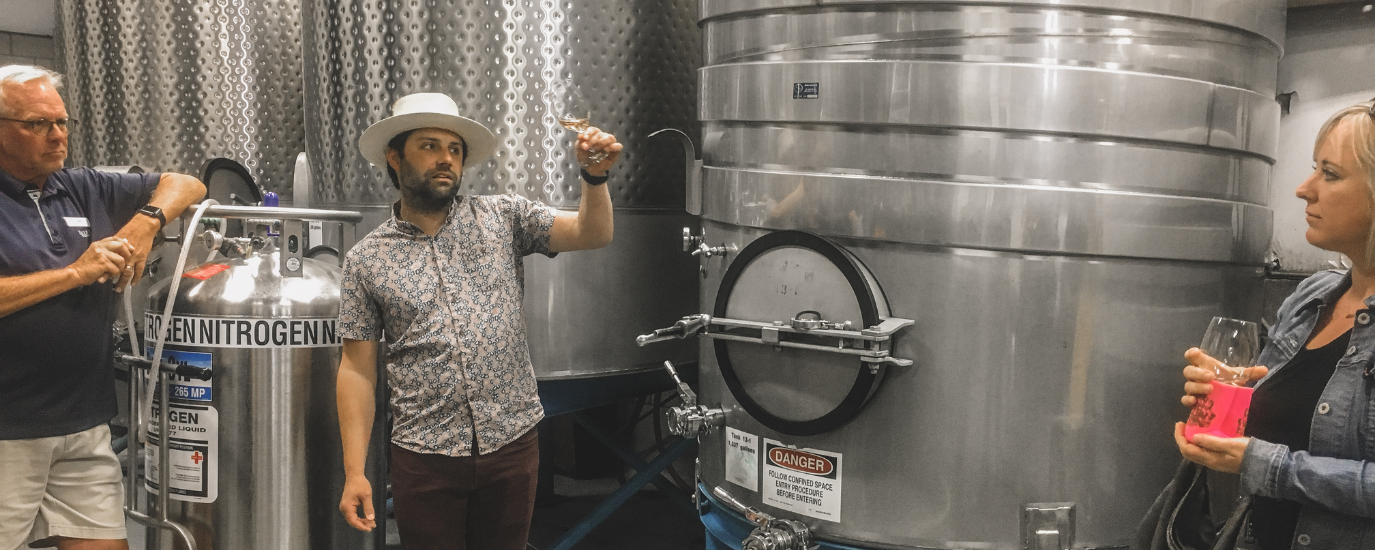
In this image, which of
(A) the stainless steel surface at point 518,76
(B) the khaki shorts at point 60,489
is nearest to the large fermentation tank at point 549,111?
(A) the stainless steel surface at point 518,76

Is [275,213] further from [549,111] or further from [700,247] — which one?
[700,247]

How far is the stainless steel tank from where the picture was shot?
2.93 meters

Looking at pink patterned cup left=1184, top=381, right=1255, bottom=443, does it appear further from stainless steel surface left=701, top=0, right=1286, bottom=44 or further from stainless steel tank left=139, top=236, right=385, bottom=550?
stainless steel tank left=139, top=236, right=385, bottom=550

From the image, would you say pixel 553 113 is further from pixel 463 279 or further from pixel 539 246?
pixel 463 279

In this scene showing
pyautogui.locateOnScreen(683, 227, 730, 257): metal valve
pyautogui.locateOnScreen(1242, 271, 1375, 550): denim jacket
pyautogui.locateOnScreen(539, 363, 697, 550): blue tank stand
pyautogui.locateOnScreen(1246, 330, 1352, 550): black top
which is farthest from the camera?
pyautogui.locateOnScreen(539, 363, 697, 550): blue tank stand

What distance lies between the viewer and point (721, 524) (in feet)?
9.10

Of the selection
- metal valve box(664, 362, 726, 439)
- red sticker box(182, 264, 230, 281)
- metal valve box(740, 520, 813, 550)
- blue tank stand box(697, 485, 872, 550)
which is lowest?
blue tank stand box(697, 485, 872, 550)

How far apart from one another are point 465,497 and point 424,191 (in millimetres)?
751

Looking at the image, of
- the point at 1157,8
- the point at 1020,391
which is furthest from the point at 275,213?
the point at 1157,8

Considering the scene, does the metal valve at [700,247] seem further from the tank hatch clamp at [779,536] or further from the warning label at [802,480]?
the tank hatch clamp at [779,536]

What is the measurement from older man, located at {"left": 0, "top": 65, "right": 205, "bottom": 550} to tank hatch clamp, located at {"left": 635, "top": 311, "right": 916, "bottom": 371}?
1535mm

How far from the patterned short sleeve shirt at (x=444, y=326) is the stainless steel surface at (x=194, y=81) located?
2.34m

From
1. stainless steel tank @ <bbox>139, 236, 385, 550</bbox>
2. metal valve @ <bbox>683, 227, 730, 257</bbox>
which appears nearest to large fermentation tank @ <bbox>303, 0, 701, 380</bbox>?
stainless steel tank @ <bbox>139, 236, 385, 550</bbox>

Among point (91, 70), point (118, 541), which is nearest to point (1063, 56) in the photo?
point (118, 541)
